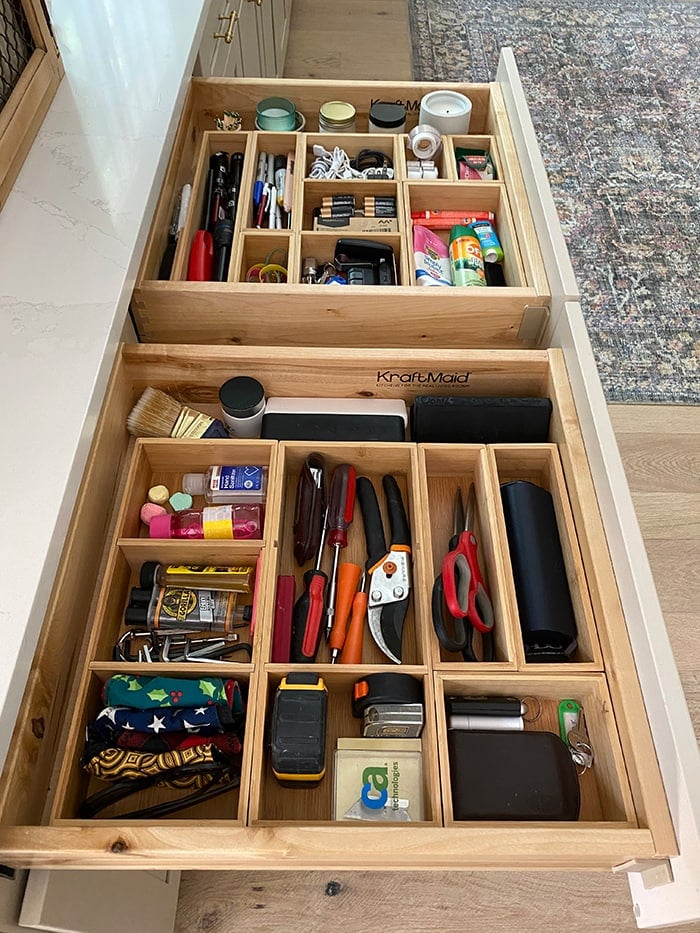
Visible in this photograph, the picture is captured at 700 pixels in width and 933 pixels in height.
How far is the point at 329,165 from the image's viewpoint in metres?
1.39

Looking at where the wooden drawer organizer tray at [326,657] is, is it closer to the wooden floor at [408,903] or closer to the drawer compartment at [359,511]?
the drawer compartment at [359,511]

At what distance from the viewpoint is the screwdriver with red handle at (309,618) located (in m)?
0.87

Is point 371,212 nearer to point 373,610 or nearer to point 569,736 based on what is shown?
point 373,610

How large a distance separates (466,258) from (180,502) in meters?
0.64

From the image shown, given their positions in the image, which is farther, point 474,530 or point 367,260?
point 367,260

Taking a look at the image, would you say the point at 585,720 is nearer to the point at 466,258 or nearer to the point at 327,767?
the point at 327,767

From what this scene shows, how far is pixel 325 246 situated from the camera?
4.23ft

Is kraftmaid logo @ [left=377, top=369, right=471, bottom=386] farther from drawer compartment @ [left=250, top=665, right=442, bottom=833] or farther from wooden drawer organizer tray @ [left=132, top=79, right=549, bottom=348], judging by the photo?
drawer compartment @ [left=250, top=665, right=442, bottom=833]

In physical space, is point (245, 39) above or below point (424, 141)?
above

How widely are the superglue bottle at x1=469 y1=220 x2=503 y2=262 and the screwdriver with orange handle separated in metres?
0.69

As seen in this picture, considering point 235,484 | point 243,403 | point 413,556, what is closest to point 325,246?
point 243,403

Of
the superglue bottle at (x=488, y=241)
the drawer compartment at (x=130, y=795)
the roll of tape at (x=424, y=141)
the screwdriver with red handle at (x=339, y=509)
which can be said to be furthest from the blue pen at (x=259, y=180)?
the drawer compartment at (x=130, y=795)

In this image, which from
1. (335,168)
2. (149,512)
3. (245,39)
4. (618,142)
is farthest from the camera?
(618,142)

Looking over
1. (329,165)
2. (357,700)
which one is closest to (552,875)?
(357,700)
